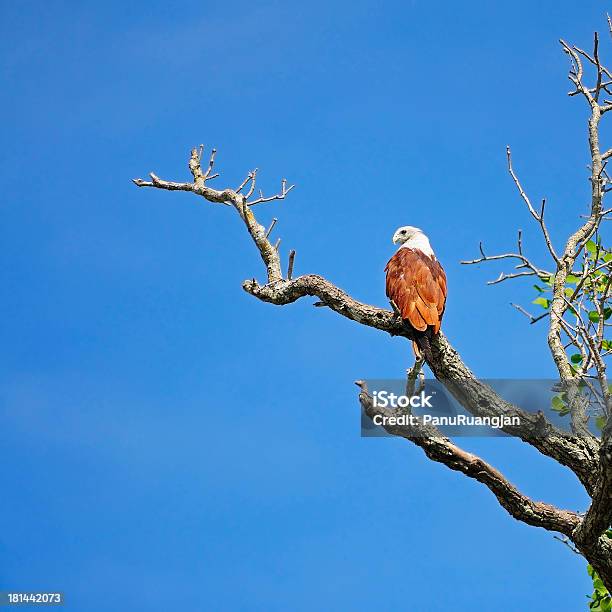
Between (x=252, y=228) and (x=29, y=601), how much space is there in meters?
3.52

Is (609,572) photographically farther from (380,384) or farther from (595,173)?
(595,173)

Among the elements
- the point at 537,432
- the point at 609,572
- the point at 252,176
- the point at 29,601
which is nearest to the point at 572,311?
the point at 537,432

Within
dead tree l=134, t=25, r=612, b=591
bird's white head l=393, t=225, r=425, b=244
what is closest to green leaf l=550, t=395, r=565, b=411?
dead tree l=134, t=25, r=612, b=591

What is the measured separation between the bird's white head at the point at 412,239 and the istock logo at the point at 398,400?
5.08 feet

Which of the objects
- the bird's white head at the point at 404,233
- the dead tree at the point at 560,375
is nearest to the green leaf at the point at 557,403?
the dead tree at the point at 560,375

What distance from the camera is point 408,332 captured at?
559 centimetres

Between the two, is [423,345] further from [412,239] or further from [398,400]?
[412,239]

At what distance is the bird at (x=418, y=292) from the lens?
18.0 feet

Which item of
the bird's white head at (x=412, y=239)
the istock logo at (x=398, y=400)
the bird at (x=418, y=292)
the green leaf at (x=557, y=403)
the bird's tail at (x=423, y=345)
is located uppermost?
the bird's white head at (x=412, y=239)

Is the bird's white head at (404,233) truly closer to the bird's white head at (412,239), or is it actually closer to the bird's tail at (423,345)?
the bird's white head at (412,239)

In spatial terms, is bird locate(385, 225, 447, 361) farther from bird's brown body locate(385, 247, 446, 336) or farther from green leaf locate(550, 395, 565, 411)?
green leaf locate(550, 395, 565, 411)

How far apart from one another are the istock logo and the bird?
0.94 ft

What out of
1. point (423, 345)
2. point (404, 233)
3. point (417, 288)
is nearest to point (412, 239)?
point (404, 233)

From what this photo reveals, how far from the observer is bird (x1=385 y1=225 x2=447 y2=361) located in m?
5.48
